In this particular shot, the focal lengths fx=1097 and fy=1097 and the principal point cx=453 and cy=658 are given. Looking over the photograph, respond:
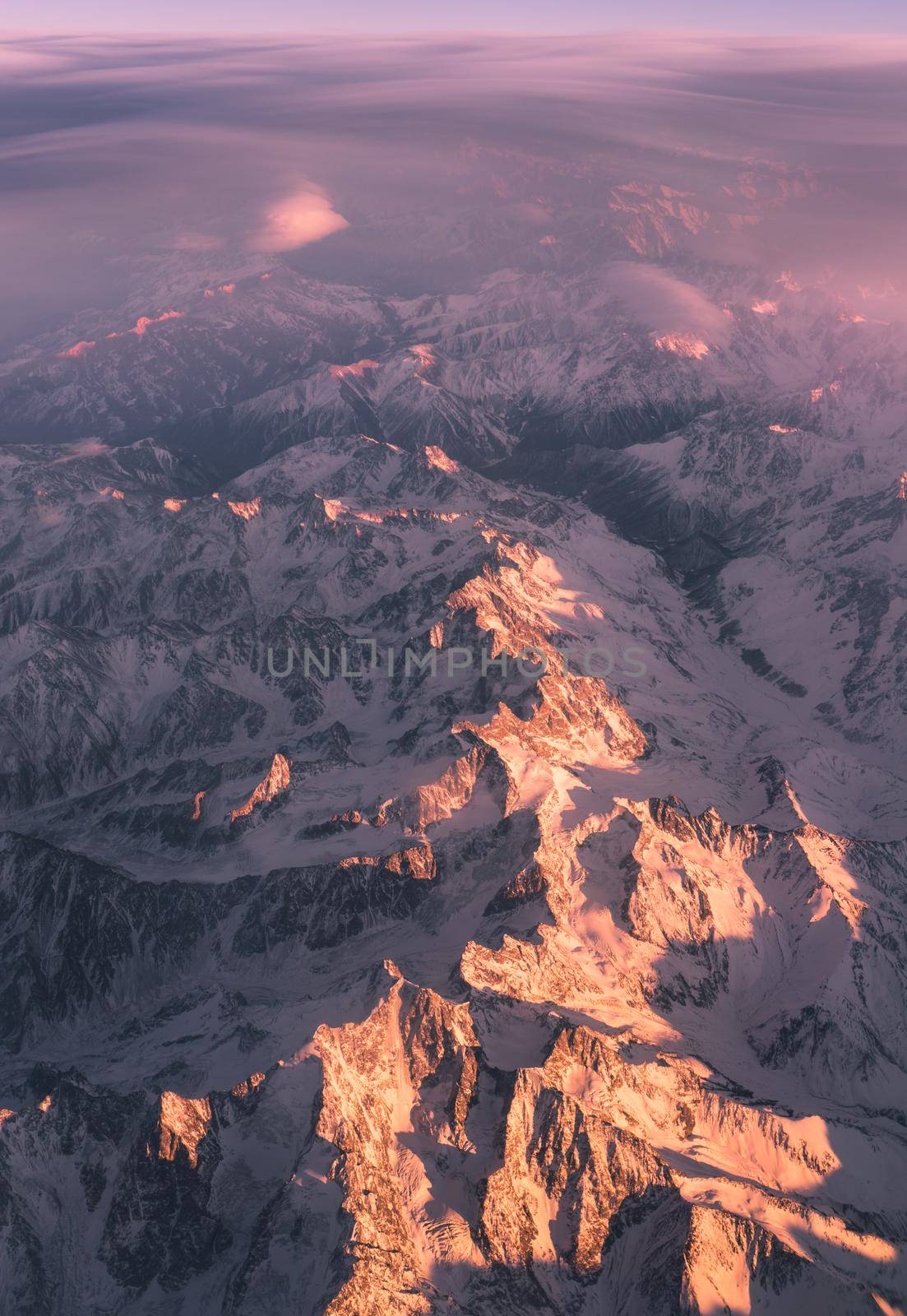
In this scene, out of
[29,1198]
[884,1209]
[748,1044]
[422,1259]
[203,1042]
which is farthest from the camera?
[748,1044]

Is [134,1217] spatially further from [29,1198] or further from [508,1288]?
[508,1288]

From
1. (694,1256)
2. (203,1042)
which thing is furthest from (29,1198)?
(694,1256)

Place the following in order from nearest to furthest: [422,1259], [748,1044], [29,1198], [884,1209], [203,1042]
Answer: [422,1259] < [29,1198] < [884,1209] < [203,1042] < [748,1044]

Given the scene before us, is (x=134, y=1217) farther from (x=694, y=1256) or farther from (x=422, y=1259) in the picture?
(x=694, y=1256)

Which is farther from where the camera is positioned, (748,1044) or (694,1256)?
(748,1044)

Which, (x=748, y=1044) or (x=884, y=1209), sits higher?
(x=884, y=1209)

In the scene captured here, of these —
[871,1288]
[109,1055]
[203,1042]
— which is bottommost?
[109,1055]

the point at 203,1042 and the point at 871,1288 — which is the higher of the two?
the point at 871,1288

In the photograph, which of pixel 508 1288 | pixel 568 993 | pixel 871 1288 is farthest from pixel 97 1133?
pixel 871 1288

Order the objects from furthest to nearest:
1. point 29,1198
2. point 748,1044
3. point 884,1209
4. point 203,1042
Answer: point 748,1044, point 203,1042, point 884,1209, point 29,1198
